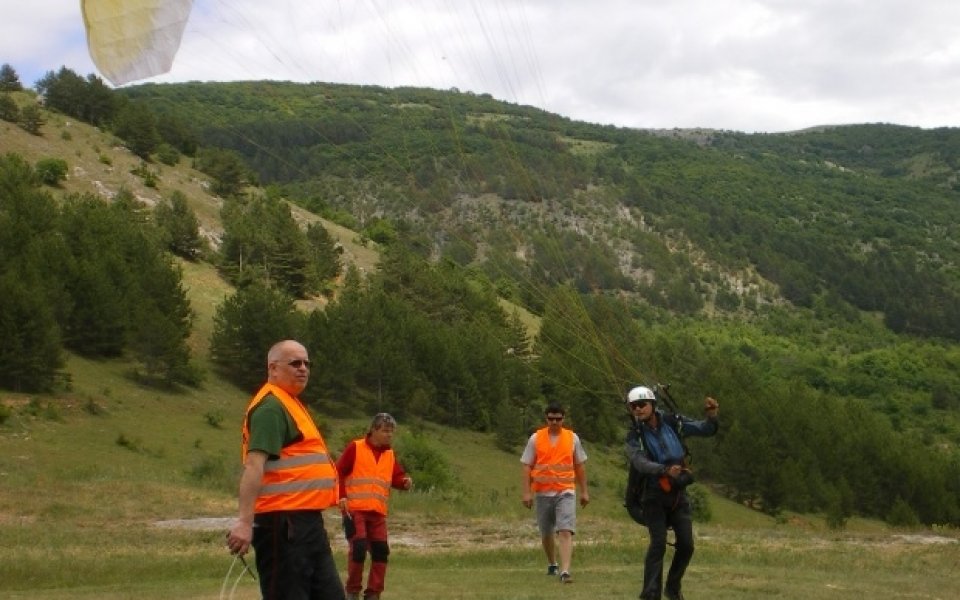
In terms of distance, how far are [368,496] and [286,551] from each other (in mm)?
4081

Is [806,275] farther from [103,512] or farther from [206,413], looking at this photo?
[103,512]

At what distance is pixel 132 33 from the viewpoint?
7707 millimetres

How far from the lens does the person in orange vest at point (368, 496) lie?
10180 millimetres

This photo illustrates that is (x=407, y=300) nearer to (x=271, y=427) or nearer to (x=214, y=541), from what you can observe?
(x=214, y=541)

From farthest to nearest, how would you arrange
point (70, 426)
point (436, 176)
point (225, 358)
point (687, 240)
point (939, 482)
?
point (687, 240) → point (939, 482) → point (225, 358) → point (70, 426) → point (436, 176)

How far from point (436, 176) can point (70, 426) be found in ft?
58.8

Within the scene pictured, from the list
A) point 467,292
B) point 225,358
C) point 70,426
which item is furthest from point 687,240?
point 70,426

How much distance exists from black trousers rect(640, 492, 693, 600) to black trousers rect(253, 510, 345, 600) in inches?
160

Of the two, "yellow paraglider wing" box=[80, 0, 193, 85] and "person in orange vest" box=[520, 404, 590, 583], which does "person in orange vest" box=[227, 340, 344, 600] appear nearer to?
"yellow paraglider wing" box=[80, 0, 193, 85]

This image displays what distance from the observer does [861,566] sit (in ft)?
47.4

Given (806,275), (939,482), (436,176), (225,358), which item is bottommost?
(939,482)

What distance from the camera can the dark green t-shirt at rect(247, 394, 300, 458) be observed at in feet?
19.8

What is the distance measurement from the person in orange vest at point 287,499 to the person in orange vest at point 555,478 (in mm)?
6022

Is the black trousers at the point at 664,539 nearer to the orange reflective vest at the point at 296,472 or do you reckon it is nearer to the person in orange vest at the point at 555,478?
the person in orange vest at the point at 555,478
